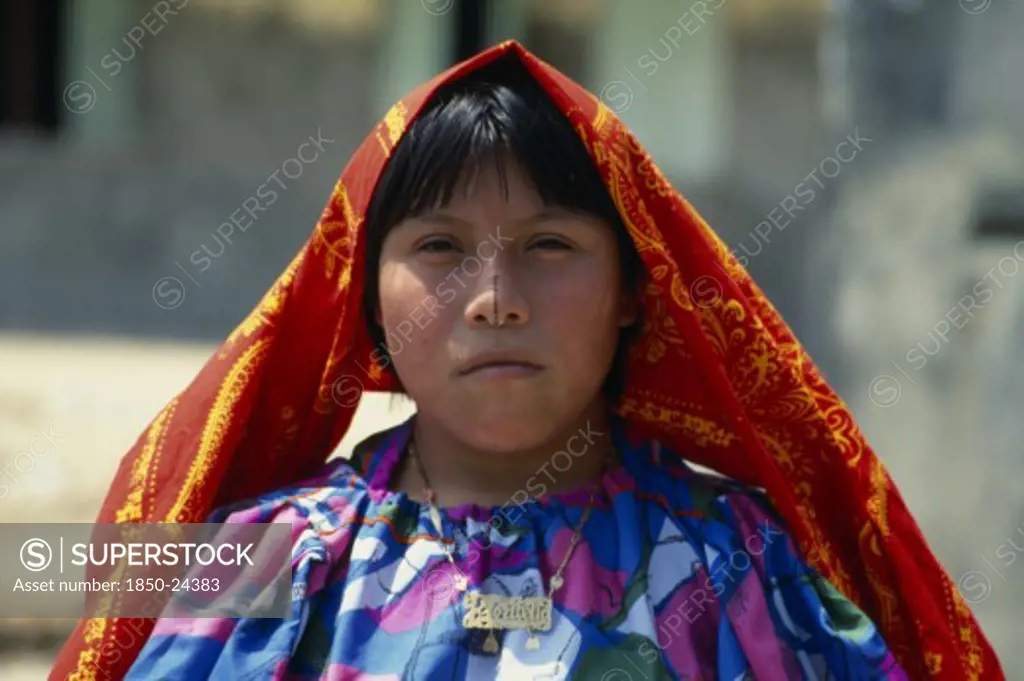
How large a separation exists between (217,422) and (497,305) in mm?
526

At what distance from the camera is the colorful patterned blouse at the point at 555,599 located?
5.91 feet

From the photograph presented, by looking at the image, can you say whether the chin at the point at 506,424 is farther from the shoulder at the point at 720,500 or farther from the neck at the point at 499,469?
the shoulder at the point at 720,500

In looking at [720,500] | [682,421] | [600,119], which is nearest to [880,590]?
[720,500]

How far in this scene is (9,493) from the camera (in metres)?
4.15

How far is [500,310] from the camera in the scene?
1.82 metres

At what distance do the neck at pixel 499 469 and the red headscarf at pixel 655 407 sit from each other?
0.46 ft

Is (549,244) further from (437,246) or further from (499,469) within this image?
(499,469)

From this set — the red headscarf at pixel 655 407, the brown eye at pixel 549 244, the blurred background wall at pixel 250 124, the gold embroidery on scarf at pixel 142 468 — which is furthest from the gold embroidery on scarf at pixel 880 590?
the blurred background wall at pixel 250 124

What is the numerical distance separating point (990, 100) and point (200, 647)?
9.84 ft

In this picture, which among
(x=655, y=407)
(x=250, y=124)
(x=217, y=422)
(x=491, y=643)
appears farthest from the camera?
(x=250, y=124)

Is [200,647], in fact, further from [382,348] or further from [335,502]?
[382,348]

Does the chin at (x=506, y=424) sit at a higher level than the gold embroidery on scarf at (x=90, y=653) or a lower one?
higher

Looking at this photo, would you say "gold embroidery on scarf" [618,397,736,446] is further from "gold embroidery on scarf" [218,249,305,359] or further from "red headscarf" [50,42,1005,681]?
"gold embroidery on scarf" [218,249,305,359]

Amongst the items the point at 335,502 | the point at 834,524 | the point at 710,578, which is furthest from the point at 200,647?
the point at 834,524
